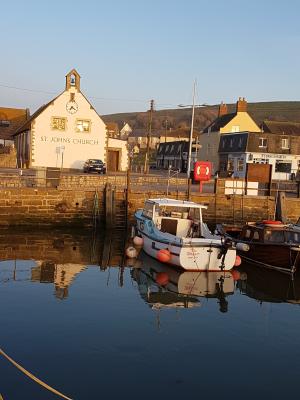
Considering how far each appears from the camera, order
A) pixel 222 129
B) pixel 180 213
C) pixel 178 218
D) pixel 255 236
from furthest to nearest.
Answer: pixel 222 129 < pixel 180 213 < pixel 178 218 < pixel 255 236

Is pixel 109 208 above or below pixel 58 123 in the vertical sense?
below

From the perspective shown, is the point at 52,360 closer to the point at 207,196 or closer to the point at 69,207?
the point at 69,207

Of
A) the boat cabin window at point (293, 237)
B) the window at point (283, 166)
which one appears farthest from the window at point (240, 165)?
the boat cabin window at point (293, 237)

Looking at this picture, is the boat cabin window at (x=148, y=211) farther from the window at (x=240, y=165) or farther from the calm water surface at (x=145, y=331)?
the window at (x=240, y=165)

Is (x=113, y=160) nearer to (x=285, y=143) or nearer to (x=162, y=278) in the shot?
(x=285, y=143)

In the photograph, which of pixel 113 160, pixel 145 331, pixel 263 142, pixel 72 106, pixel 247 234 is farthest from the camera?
pixel 263 142

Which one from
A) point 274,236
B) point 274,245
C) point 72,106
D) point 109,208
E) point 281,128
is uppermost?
point 281,128

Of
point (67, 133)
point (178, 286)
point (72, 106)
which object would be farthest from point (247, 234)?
point (72, 106)

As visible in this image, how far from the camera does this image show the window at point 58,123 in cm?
4959

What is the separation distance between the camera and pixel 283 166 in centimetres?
6022

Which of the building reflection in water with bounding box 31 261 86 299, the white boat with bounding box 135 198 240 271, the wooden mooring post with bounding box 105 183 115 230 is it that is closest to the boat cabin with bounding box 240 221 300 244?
the white boat with bounding box 135 198 240 271

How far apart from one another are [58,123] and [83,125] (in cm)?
277

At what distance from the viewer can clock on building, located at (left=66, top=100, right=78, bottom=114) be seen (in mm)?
49812

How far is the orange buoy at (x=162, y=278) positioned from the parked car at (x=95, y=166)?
28.9 metres
